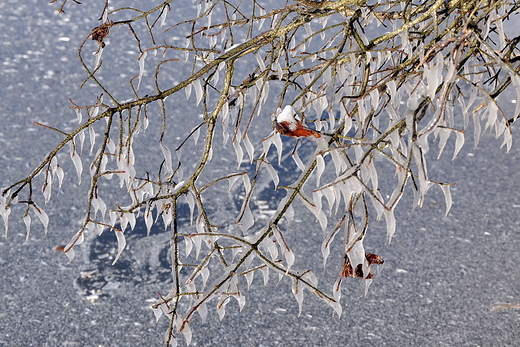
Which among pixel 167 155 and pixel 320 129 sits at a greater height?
pixel 320 129

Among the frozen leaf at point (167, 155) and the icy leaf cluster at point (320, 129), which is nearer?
the icy leaf cluster at point (320, 129)

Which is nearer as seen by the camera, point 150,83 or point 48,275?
point 48,275

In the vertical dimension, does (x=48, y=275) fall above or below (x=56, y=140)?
below

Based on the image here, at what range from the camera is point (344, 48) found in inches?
44.9

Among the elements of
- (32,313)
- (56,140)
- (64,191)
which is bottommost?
(32,313)

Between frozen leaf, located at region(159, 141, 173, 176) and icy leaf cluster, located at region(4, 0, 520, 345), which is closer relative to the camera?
icy leaf cluster, located at region(4, 0, 520, 345)

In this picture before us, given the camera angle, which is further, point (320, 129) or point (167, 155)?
point (320, 129)

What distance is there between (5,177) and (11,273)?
0.82 m

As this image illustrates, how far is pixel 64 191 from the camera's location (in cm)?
325

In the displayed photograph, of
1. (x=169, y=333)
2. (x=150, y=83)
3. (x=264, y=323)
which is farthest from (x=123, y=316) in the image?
(x=150, y=83)

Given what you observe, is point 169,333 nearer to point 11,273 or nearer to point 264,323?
point 264,323

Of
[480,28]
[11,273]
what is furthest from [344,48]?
[11,273]

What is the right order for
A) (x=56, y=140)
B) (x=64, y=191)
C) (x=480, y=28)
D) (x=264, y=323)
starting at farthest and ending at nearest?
(x=56, y=140) → (x=64, y=191) → (x=264, y=323) → (x=480, y=28)

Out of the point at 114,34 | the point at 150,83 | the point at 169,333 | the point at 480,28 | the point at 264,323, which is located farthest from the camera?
the point at 114,34
